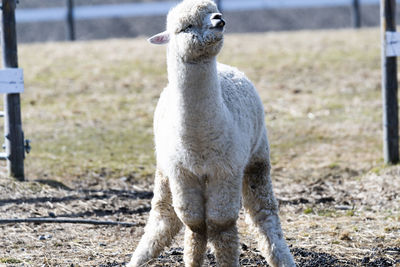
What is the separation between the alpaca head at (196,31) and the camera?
13.5ft

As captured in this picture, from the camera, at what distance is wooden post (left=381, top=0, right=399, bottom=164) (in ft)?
27.3

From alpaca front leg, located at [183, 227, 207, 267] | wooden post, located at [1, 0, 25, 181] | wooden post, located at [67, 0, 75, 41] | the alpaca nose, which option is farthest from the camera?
wooden post, located at [67, 0, 75, 41]

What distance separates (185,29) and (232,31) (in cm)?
1428

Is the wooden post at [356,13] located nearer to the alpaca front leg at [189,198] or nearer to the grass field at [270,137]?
the grass field at [270,137]

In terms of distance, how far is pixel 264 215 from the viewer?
5.10m

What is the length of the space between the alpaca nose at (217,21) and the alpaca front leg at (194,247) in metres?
1.47

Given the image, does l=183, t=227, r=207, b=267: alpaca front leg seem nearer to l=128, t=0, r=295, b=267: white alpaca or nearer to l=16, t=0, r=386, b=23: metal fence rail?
l=128, t=0, r=295, b=267: white alpaca

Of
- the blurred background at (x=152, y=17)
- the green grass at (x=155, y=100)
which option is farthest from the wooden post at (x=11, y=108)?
the blurred background at (x=152, y=17)

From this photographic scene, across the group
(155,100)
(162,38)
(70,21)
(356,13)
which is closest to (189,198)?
(162,38)

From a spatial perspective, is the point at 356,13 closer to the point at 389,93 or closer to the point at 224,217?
the point at 389,93

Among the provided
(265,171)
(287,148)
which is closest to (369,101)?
(287,148)

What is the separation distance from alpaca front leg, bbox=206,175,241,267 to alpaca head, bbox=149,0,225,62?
854 mm

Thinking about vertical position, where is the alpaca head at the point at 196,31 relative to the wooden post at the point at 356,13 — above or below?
above

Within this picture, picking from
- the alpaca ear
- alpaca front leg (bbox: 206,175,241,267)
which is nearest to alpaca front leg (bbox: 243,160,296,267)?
alpaca front leg (bbox: 206,175,241,267)
